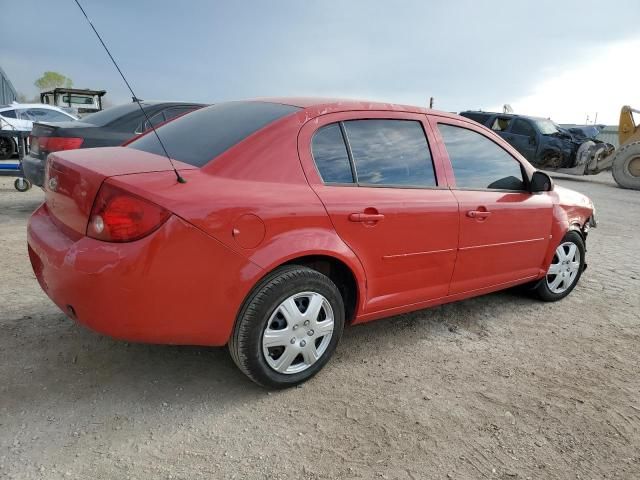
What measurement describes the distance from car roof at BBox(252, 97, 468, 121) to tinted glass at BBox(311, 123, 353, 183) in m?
0.11

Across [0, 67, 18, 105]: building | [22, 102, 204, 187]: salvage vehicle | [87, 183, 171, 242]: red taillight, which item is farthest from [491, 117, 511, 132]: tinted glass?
[0, 67, 18, 105]: building

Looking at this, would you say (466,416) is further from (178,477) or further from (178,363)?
(178,363)

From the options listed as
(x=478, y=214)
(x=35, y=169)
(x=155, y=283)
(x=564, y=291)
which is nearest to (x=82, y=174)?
(x=155, y=283)

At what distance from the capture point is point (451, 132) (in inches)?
132

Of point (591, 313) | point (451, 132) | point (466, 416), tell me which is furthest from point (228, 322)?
point (591, 313)

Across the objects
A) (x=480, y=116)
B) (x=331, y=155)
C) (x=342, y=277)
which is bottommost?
(x=342, y=277)

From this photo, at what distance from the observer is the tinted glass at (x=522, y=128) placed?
1481cm

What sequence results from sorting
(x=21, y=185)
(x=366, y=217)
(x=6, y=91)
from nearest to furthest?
1. (x=366, y=217)
2. (x=21, y=185)
3. (x=6, y=91)

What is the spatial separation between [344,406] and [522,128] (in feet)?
47.5

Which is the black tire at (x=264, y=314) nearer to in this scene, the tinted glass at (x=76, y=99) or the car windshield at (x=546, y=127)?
the car windshield at (x=546, y=127)

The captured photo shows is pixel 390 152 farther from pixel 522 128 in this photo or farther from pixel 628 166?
pixel 628 166

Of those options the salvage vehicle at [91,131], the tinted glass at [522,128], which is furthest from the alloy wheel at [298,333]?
the tinted glass at [522,128]

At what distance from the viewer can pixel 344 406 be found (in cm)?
253

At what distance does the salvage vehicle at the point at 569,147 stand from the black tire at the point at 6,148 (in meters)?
13.0
